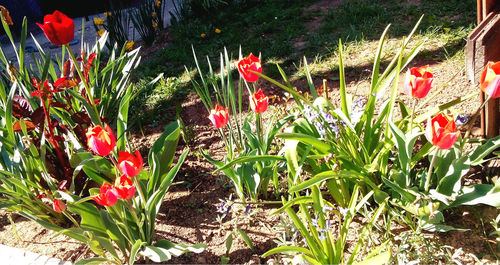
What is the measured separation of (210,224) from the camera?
2051mm

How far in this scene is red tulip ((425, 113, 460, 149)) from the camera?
4.27 ft

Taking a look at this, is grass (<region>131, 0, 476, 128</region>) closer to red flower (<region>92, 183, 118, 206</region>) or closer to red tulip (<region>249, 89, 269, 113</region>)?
red tulip (<region>249, 89, 269, 113</region>)

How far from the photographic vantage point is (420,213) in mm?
1576

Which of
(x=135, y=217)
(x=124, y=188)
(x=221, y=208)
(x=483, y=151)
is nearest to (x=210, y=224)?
(x=221, y=208)

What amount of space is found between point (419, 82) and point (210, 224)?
111 cm

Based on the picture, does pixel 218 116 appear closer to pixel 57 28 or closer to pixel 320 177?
pixel 320 177

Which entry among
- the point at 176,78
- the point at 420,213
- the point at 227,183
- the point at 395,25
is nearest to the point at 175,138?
the point at 227,183

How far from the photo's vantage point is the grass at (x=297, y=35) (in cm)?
319

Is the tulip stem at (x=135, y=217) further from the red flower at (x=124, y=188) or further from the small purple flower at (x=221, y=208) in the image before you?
the small purple flower at (x=221, y=208)

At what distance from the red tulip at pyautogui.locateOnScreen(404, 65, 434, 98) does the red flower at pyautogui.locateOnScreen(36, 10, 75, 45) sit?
4.17ft

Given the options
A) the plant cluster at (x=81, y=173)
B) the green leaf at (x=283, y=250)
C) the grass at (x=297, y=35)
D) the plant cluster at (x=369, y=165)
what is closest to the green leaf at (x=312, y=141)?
the plant cluster at (x=369, y=165)

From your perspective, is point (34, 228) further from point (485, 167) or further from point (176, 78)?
point (485, 167)

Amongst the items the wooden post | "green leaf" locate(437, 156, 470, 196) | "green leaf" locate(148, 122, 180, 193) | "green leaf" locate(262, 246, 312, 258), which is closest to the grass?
"green leaf" locate(148, 122, 180, 193)

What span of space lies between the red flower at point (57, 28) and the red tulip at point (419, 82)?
1.27 m
